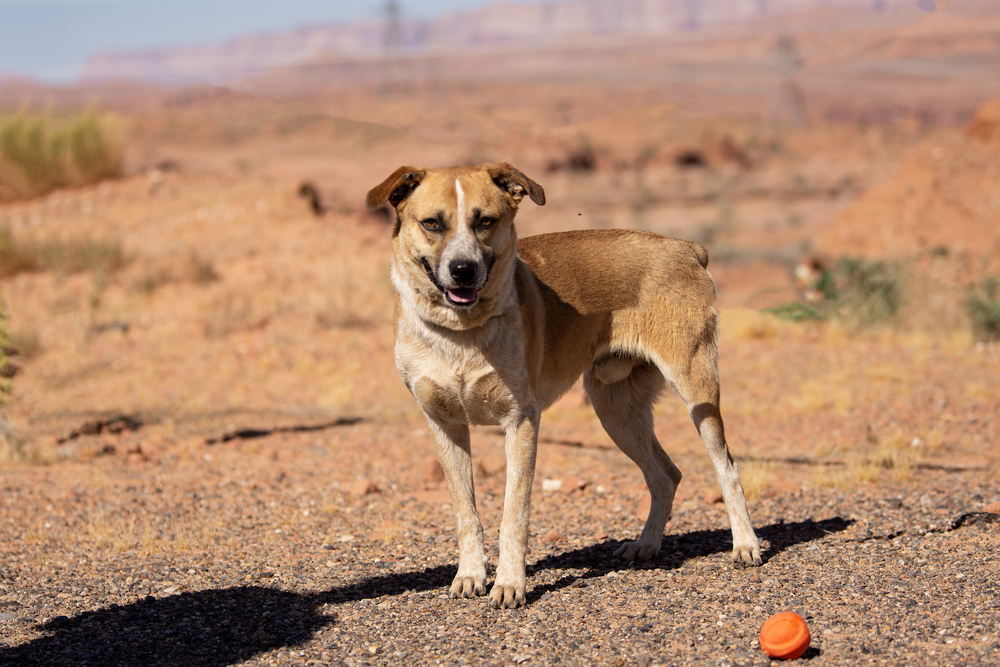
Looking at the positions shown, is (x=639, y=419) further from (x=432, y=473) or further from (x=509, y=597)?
(x=432, y=473)

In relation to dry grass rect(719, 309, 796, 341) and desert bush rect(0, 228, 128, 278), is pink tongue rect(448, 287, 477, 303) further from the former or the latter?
desert bush rect(0, 228, 128, 278)

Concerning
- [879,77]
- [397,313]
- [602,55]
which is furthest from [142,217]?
[602,55]

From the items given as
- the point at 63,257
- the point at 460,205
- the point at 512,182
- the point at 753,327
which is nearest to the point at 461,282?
the point at 460,205

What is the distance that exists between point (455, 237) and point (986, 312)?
31.4ft

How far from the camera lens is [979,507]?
565 centimetres

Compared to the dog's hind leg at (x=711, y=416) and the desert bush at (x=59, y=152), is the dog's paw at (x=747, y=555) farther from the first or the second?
the desert bush at (x=59, y=152)

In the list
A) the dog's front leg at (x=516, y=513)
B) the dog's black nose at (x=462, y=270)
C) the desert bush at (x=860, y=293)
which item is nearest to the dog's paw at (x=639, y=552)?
the dog's front leg at (x=516, y=513)

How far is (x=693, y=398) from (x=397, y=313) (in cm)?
174

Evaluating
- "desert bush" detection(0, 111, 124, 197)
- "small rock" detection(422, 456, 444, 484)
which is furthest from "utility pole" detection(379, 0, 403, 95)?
"small rock" detection(422, 456, 444, 484)

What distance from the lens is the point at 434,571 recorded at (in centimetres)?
526

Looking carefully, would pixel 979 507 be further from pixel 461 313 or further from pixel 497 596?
pixel 461 313

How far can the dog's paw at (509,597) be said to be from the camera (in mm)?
4461

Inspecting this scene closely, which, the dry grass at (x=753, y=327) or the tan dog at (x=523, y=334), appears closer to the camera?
the tan dog at (x=523, y=334)

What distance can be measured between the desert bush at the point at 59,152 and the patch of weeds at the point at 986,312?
18.5 meters
